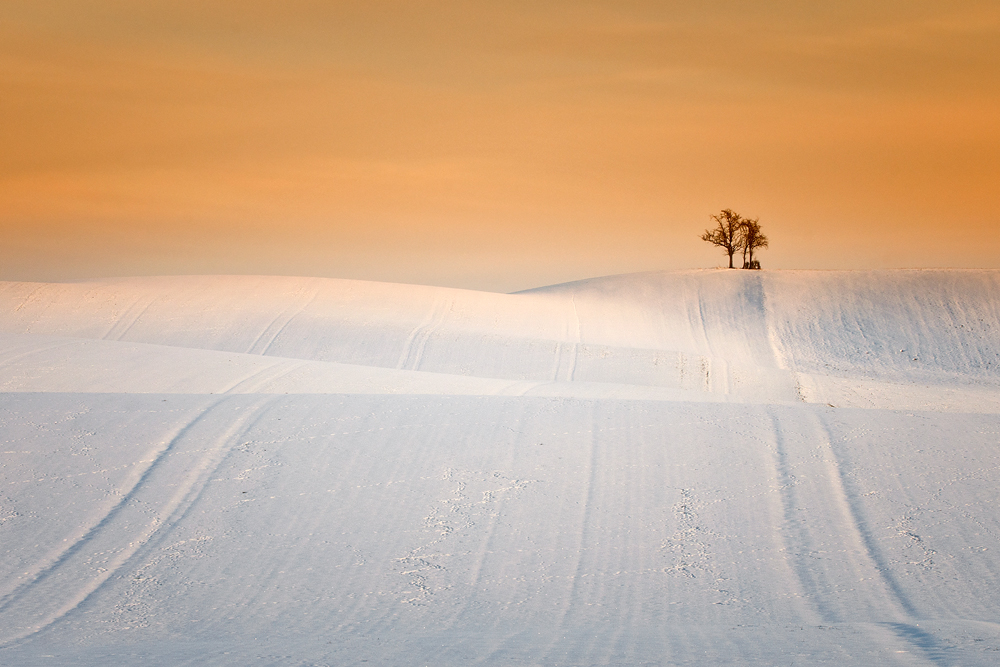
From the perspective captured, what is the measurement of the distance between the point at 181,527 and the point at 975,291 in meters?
50.0

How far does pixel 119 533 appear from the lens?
570 inches

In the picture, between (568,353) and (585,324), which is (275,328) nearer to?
(568,353)

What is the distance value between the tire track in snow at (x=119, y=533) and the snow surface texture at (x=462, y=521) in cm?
6

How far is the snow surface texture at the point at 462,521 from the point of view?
33.6 ft

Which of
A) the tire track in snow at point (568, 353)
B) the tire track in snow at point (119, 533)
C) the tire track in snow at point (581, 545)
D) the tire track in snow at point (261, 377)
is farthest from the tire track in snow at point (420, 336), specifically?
the tire track in snow at point (581, 545)

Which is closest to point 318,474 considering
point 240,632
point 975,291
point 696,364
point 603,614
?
point 240,632

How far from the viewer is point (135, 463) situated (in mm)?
16781

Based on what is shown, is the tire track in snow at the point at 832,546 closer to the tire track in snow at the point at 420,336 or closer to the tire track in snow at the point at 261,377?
the tire track in snow at the point at 261,377

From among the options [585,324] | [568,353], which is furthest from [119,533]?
[585,324]

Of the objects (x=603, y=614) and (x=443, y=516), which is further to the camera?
(x=443, y=516)

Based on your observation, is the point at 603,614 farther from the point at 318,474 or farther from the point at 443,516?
the point at 318,474

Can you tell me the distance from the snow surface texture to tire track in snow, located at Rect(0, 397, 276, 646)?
6 centimetres

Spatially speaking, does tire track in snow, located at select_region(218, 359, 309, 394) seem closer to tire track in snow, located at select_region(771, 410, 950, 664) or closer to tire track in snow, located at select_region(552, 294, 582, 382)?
tire track in snow, located at select_region(552, 294, 582, 382)

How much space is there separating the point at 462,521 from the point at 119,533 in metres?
6.27
